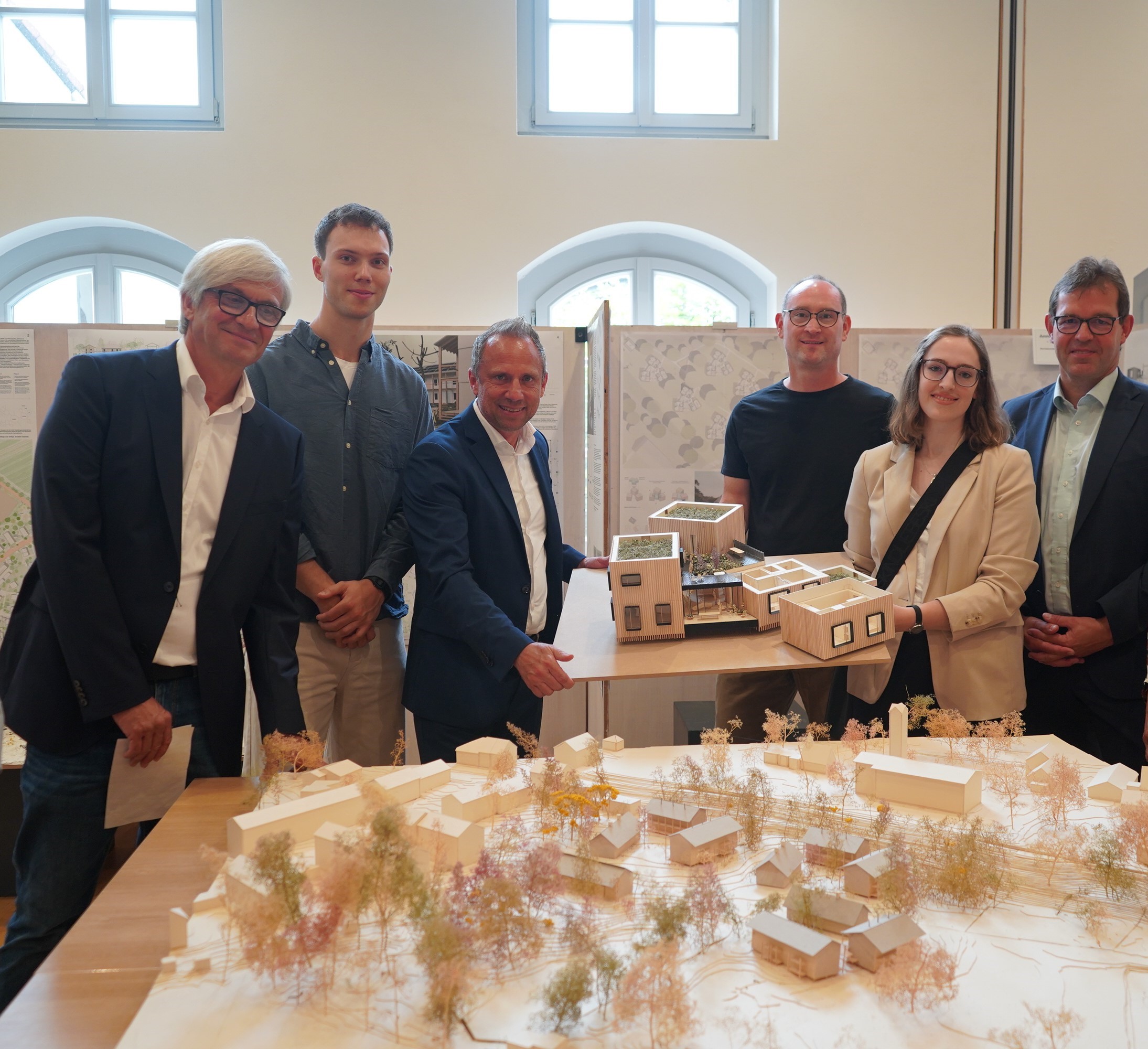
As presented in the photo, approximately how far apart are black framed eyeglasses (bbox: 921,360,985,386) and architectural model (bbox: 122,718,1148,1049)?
1.14 m

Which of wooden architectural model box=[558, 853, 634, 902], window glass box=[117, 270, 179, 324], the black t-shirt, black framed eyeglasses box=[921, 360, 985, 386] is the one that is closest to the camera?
wooden architectural model box=[558, 853, 634, 902]


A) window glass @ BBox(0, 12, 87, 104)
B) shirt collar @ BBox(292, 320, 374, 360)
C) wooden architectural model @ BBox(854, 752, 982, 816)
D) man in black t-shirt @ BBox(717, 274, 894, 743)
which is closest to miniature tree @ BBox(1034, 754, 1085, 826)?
wooden architectural model @ BBox(854, 752, 982, 816)

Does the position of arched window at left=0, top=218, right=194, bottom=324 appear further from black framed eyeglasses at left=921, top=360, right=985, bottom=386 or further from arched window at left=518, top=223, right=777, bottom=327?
black framed eyeglasses at left=921, top=360, right=985, bottom=386

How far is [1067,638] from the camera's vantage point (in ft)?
8.59

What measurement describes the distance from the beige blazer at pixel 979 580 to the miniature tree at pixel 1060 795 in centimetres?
64

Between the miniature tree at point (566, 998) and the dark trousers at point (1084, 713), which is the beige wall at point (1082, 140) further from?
the miniature tree at point (566, 998)

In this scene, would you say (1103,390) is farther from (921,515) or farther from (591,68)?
(591,68)

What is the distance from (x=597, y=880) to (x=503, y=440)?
1.48m

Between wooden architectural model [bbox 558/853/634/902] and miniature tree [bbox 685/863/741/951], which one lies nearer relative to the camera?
miniature tree [bbox 685/863/741/951]

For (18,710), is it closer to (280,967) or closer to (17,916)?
(17,916)

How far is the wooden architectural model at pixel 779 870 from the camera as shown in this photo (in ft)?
4.78

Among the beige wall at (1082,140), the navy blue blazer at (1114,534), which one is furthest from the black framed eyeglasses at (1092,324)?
the beige wall at (1082,140)

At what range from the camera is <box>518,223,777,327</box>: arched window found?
559 cm

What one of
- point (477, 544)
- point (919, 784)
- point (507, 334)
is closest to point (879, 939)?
point (919, 784)
